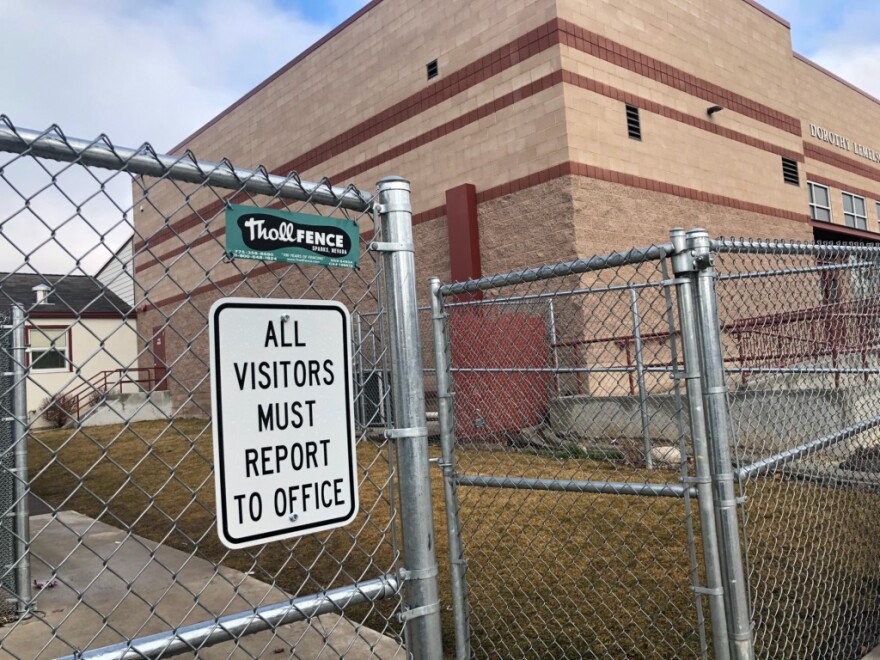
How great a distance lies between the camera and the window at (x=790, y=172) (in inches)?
716

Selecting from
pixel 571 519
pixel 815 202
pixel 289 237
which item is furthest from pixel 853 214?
pixel 289 237

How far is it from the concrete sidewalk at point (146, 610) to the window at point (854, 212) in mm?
23002

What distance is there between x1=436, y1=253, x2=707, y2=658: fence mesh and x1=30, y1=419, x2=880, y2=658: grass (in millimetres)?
17

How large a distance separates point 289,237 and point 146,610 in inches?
165

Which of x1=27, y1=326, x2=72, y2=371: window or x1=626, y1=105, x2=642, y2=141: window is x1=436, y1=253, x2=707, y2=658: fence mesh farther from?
x1=626, y1=105, x2=642, y2=141: window

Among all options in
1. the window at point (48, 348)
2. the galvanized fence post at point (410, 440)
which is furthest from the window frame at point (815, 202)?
the galvanized fence post at point (410, 440)

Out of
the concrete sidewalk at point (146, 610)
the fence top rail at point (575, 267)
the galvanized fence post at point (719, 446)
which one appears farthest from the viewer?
the concrete sidewalk at point (146, 610)

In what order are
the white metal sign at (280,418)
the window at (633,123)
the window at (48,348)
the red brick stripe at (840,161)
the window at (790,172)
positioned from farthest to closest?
the red brick stripe at (840,161) < the window at (790,172) < the window at (633,123) < the white metal sign at (280,418) < the window at (48,348)

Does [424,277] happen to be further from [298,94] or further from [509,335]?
[298,94]

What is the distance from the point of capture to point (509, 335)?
11.0m

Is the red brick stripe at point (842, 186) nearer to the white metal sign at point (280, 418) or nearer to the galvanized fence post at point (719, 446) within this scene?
the galvanized fence post at point (719, 446)

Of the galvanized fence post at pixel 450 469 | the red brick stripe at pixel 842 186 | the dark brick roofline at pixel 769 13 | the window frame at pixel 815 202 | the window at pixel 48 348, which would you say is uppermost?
the dark brick roofline at pixel 769 13

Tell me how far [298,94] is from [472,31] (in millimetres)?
6616

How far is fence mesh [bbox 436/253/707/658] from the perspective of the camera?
3895 millimetres
